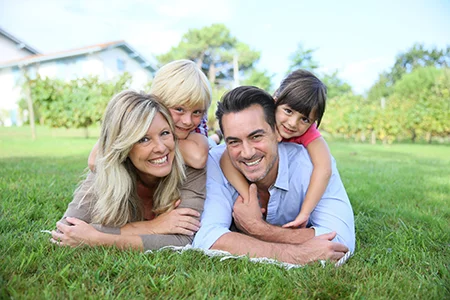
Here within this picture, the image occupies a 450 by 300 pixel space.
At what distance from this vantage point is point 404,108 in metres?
20.7

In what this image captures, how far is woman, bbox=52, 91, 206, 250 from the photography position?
2996 millimetres

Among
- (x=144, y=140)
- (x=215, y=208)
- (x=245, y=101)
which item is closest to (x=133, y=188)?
(x=144, y=140)

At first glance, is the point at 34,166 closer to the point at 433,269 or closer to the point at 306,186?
the point at 306,186

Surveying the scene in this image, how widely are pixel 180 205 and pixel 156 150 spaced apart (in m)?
0.52

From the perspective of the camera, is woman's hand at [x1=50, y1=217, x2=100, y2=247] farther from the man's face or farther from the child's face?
the child's face

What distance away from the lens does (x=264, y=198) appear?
372 centimetres

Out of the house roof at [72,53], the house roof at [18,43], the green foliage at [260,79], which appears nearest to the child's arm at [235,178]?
the house roof at [72,53]

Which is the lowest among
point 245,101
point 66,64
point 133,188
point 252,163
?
point 133,188

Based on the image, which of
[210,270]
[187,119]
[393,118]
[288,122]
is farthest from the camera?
[393,118]

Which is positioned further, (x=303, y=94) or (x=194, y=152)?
(x=303, y=94)

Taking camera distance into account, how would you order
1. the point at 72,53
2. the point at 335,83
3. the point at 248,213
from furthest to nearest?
the point at 335,83 < the point at 72,53 < the point at 248,213

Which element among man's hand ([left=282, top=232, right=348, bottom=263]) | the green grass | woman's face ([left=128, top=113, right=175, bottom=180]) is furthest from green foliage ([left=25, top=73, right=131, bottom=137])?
man's hand ([left=282, top=232, right=348, bottom=263])

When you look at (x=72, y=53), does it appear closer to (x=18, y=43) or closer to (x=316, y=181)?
(x=18, y=43)

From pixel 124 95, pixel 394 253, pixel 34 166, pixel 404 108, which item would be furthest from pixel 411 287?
pixel 404 108
